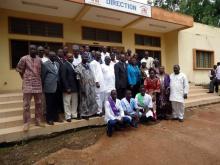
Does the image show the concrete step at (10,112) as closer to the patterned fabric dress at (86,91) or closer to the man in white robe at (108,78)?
the patterned fabric dress at (86,91)

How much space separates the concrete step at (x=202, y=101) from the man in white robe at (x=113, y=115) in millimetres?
4430

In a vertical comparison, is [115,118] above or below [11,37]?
below

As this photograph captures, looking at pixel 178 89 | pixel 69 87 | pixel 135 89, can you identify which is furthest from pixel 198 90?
pixel 69 87

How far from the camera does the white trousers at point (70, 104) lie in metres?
6.66

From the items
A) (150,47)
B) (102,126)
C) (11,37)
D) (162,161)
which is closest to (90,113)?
(102,126)

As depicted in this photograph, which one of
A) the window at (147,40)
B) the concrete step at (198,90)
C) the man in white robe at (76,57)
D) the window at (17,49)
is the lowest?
the concrete step at (198,90)

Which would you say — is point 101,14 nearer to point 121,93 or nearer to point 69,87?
point 121,93

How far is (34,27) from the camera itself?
9492 millimetres

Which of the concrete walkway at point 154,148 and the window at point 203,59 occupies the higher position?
the window at point 203,59

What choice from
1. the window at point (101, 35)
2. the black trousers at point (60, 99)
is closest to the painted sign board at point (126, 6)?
the window at point (101, 35)

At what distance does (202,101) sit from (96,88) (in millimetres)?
5773

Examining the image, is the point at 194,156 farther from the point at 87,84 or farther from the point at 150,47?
the point at 150,47

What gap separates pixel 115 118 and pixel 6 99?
9.62ft

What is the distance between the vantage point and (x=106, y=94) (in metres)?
7.42
